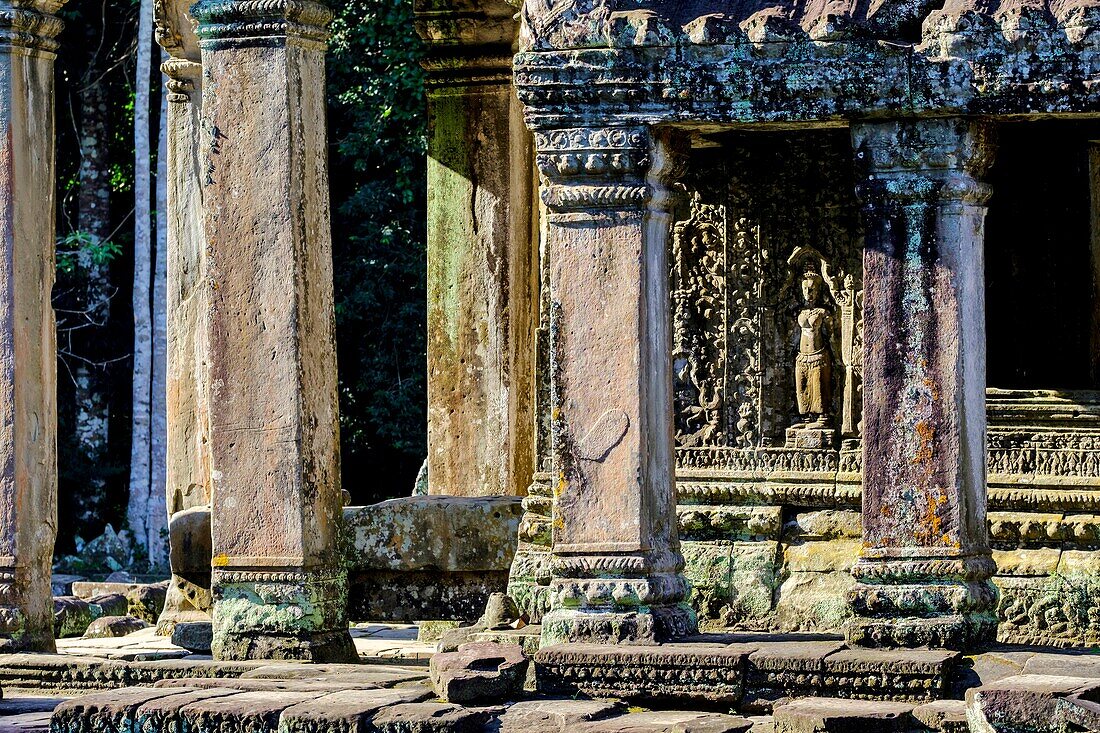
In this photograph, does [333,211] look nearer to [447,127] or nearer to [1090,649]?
[447,127]

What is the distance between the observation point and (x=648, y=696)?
1012 centimetres

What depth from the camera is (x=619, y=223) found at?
34.9ft

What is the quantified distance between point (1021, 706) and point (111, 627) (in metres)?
8.43

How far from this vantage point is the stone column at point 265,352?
457 inches

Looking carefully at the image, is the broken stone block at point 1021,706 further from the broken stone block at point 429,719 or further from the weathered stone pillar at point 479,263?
the weathered stone pillar at point 479,263

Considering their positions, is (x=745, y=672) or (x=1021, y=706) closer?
(x=1021, y=706)

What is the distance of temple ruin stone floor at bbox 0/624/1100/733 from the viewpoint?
9.34 m

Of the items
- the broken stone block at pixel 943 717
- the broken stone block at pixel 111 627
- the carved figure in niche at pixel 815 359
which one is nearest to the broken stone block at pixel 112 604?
the broken stone block at pixel 111 627

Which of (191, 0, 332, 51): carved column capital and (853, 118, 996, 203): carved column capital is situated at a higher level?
(191, 0, 332, 51): carved column capital

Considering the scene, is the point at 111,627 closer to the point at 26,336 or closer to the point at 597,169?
the point at 26,336

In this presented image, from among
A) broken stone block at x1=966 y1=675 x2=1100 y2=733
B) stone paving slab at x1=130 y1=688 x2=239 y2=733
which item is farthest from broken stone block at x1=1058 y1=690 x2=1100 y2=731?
stone paving slab at x1=130 y1=688 x2=239 y2=733

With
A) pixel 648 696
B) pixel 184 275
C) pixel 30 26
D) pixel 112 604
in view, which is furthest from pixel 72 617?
pixel 648 696

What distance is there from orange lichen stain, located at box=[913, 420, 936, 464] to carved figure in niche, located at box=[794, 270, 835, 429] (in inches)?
84.1

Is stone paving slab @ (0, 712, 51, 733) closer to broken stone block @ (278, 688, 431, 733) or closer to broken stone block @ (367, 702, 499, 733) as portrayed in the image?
broken stone block @ (278, 688, 431, 733)
